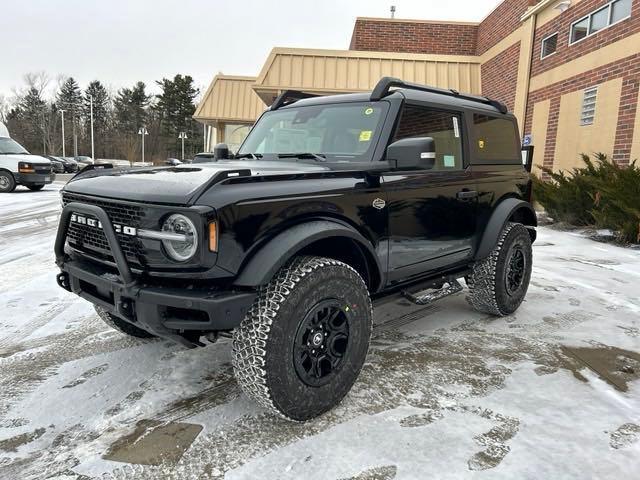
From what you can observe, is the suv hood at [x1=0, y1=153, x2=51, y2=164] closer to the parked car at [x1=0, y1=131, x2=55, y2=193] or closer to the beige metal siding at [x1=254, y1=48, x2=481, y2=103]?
the parked car at [x1=0, y1=131, x2=55, y2=193]

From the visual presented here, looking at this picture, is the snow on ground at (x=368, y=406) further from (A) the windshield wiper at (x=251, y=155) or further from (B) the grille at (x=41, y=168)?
(B) the grille at (x=41, y=168)

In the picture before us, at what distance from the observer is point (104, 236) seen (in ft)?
8.21

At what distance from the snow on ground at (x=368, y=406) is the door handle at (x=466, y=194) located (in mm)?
1094

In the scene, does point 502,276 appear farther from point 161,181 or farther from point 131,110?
point 131,110

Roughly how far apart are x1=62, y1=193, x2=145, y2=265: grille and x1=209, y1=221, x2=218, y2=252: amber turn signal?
1.28 feet

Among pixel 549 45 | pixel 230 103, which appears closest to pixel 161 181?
pixel 549 45

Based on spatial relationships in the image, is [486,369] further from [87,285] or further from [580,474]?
[87,285]

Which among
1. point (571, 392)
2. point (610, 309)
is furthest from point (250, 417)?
point (610, 309)

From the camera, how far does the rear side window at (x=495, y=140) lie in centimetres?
402

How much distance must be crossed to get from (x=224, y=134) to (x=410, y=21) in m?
7.39

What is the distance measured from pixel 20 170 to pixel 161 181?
52.4ft

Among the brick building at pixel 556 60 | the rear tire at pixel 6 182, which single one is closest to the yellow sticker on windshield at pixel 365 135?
the brick building at pixel 556 60

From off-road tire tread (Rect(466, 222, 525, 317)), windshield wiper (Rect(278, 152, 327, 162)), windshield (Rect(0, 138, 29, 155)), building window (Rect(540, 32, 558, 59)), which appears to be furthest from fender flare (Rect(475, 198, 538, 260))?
windshield (Rect(0, 138, 29, 155))

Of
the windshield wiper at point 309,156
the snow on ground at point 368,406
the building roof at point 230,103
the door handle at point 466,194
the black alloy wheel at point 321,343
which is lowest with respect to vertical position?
the snow on ground at point 368,406
